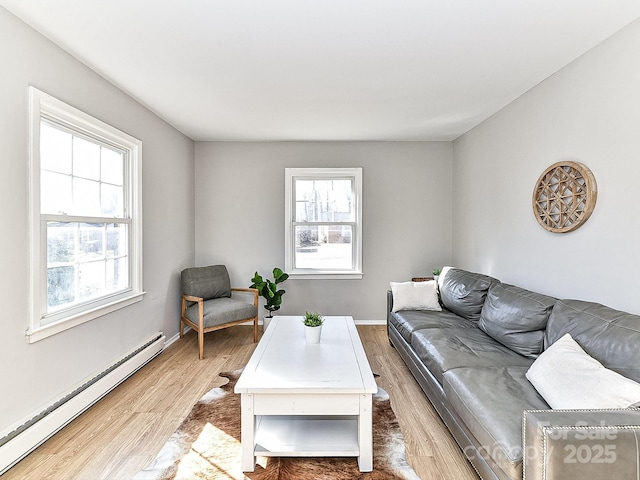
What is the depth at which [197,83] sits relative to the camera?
114 inches

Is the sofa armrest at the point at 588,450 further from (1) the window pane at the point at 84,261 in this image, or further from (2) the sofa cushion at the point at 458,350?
(1) the window pane at the point at 84,261

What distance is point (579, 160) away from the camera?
2.49m

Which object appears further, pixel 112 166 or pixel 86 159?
pixel 112 166

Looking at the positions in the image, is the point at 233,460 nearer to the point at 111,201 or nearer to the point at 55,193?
the point at 55,193

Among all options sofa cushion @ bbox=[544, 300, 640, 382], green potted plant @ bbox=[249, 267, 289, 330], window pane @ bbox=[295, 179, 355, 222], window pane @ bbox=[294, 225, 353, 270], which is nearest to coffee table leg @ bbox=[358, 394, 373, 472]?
sofa cushion @ bbox=[544, 300, 640, 382]

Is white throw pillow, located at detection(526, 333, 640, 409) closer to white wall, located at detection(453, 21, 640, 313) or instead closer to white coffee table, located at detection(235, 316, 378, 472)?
white wall, located at detection(453, 21, 640, 313)

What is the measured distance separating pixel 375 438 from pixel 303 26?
257 centimetres

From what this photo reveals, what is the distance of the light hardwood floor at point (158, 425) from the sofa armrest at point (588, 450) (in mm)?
765

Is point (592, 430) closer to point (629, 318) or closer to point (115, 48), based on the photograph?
point (629, 318)

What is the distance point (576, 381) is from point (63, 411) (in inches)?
118

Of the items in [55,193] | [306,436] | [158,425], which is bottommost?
[158,425]

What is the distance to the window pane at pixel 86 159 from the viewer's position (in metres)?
2.61

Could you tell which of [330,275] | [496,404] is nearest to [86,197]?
[330,275]

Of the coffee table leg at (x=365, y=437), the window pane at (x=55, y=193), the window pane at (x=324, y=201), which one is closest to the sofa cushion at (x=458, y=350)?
the coffee table leg at (x=365, y=437)
